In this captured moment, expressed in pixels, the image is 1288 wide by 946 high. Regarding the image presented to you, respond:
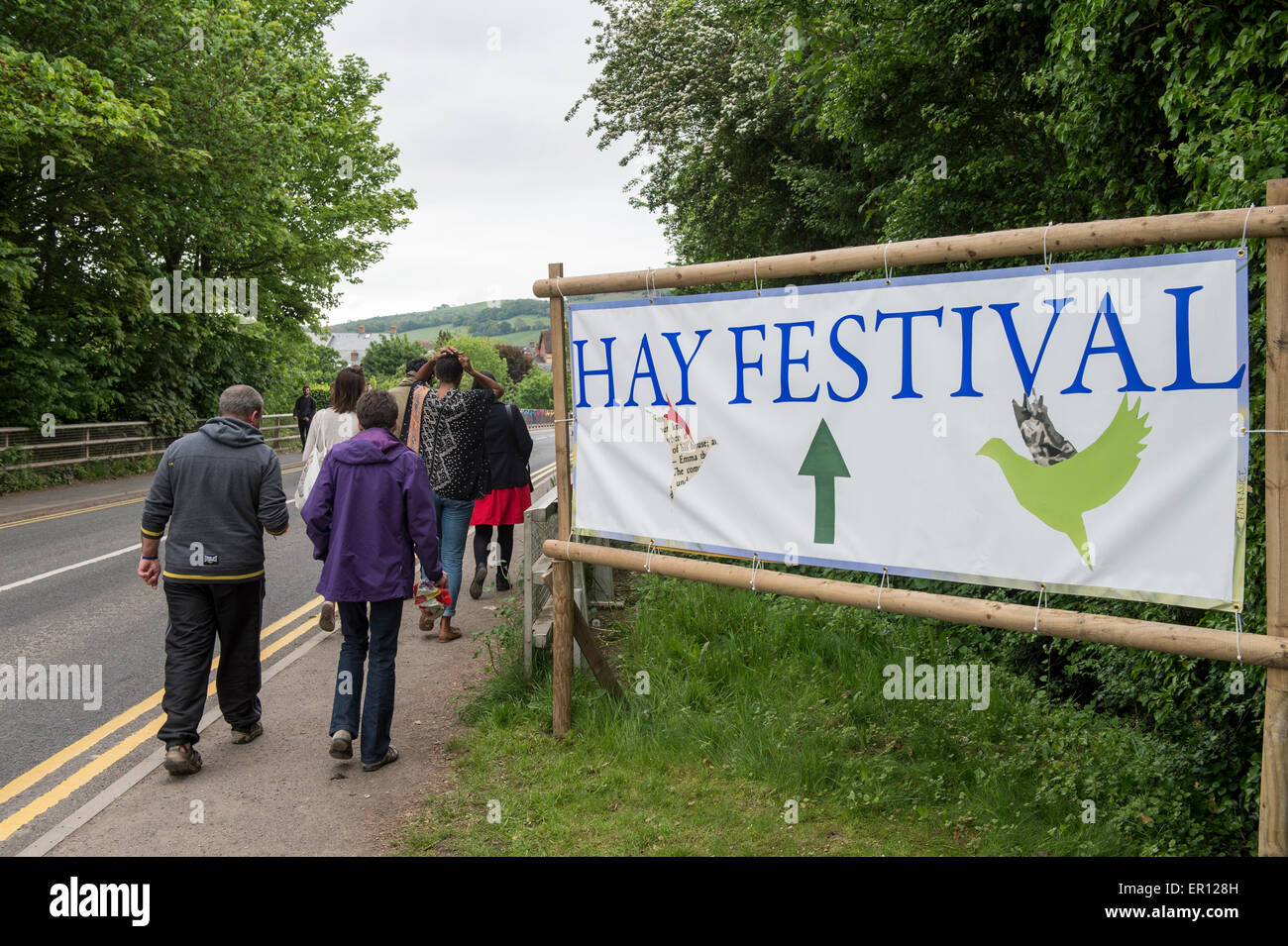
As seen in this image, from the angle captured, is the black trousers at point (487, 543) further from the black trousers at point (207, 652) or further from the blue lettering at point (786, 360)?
the blue lettering at point (786, 360)

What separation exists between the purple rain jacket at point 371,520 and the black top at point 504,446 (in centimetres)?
300

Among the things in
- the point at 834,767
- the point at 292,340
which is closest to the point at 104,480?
the point at 292,340

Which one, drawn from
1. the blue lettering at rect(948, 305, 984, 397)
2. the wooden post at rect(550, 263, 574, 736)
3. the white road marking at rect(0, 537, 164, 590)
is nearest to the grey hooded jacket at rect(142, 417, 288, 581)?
the wooden post at rect(550, 263, 574, 736)

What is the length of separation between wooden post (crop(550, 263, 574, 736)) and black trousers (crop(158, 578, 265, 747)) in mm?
1738

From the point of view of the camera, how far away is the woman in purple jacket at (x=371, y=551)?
16.9 ft

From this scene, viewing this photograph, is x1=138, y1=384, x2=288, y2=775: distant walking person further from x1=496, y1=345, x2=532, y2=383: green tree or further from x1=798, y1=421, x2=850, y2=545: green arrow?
x1=496, y1=345, x2=532, y2=383: green tree

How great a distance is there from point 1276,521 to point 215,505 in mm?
4901

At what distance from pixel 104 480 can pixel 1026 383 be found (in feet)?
71.5

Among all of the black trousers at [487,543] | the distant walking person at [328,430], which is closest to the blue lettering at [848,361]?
the distant walking person at [328,430]

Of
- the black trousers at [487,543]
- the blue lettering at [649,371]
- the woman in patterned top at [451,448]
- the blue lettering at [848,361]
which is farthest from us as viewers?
the black trousers at [487,543]

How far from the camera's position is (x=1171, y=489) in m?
3.48

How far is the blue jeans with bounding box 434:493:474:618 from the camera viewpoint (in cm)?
763

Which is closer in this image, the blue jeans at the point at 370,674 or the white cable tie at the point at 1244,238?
the white cable tie at the point at 1244,238

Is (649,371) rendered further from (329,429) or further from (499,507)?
(499,507)
